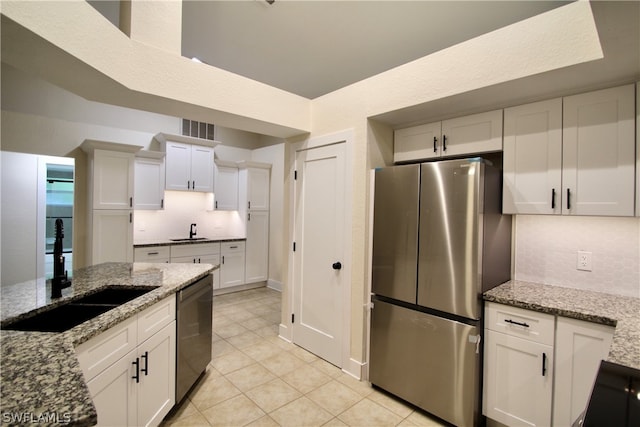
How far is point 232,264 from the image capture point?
16.8 feet

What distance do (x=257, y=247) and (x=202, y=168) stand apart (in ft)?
5.41

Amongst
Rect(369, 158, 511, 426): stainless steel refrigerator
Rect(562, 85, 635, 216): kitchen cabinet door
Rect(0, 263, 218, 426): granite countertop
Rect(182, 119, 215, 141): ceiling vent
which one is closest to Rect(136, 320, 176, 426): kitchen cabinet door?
Rect(0, 263, 218, 426): granite countertop

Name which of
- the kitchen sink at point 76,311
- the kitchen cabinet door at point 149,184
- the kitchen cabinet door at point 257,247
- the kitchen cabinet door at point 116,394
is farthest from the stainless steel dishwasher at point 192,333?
the kitchen cabinet door at point 257,247

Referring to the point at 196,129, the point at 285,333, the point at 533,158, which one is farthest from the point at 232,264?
the point at 533,158

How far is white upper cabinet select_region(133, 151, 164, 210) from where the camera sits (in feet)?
14.4

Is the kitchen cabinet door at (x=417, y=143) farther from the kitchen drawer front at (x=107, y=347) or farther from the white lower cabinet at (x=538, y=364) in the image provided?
the kitchen drawer front at (x=107, y=347)

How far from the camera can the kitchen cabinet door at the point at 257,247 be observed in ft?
17.4

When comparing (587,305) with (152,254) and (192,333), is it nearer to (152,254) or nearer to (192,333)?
(192,333)

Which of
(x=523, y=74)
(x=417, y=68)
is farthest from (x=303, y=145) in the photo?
(x=523, y=74)

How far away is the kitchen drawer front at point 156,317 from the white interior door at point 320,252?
4.46 ft

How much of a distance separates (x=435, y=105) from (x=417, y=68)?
1.00 ft

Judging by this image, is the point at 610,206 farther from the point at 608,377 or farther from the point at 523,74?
the point at 608,377

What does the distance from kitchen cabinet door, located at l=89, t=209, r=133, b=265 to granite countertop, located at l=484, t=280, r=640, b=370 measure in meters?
4.22

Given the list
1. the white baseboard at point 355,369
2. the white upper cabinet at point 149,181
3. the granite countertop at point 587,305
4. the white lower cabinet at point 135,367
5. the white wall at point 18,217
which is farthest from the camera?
the white upper cabinet at point 149,181
